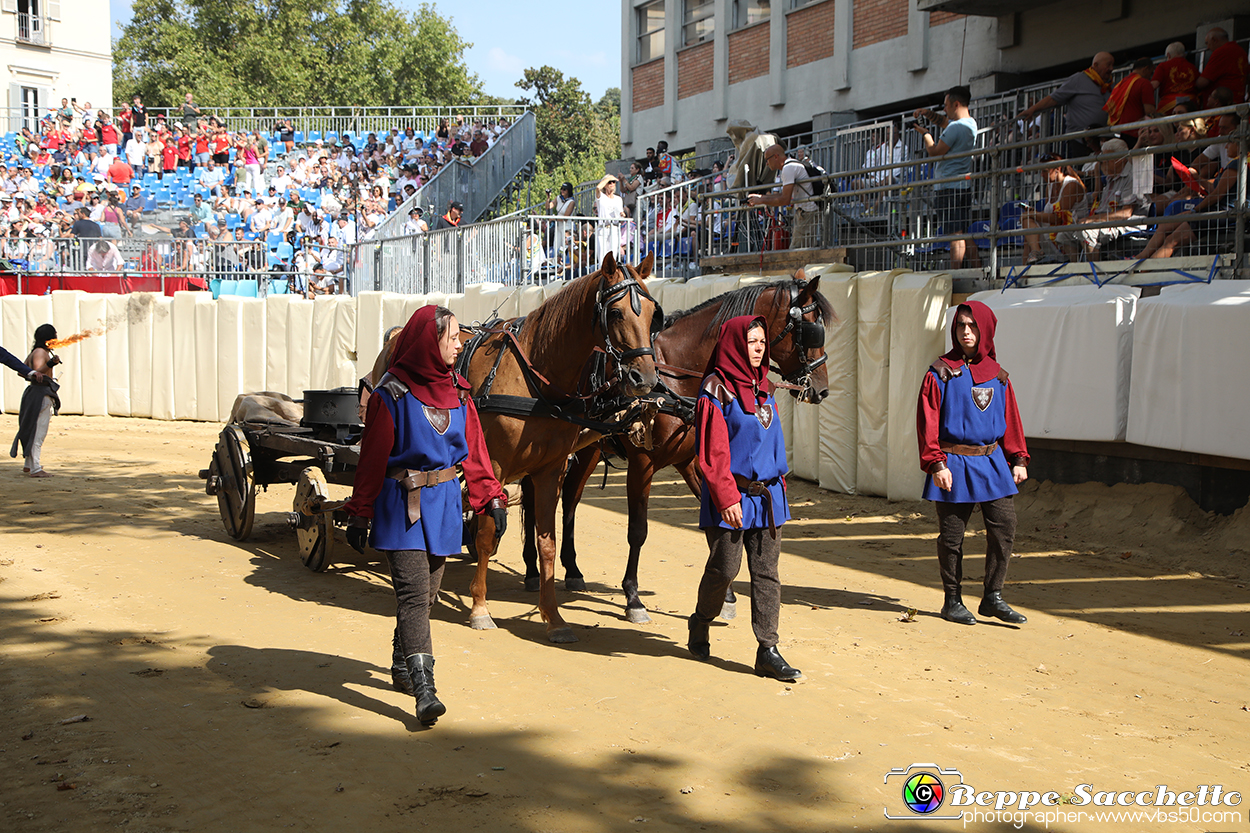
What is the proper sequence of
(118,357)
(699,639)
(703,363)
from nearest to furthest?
(699,639)
(703,363)
(118,357)

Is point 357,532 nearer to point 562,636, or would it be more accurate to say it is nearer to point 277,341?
point 562,636

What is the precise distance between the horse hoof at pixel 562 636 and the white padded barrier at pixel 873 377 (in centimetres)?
590

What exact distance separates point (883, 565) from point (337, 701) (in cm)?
491

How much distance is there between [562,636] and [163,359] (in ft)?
53.7

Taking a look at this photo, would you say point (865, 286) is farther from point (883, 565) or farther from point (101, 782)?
point (101, 782)

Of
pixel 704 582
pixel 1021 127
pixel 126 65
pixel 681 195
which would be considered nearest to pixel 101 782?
pixel 704 582

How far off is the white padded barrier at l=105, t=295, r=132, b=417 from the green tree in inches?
1442

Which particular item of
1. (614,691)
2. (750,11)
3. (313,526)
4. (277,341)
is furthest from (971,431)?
(750,11)

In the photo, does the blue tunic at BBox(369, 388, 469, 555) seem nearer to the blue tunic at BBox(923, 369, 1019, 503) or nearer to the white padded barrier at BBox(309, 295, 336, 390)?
the blue tunic at BBox(923, 369, 1019, 503)

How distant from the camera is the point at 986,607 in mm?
6824

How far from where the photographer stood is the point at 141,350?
Answer: 66.1ft

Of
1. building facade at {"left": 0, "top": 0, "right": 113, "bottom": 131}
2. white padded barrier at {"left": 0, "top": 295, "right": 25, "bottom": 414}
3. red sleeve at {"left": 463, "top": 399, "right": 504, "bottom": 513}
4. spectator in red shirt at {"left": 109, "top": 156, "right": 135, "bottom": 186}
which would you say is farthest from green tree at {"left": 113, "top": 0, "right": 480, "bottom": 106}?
red sleeve at {"left": 463, "top": 399, "right": 504, "bottom": 513}

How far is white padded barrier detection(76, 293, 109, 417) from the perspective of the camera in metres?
20.0

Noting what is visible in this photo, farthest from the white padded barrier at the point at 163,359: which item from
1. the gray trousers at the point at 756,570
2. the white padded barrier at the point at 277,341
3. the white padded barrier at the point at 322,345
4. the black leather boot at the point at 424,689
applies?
the gray trousers at the point at 756,570
